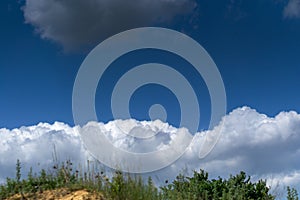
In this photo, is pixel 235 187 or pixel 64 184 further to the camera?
pixel 235 187

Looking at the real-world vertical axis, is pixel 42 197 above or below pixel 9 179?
below

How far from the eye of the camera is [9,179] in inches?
568

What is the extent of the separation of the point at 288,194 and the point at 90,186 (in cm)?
556

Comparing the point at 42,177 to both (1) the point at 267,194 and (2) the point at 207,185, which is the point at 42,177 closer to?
(2) the point at 207,185

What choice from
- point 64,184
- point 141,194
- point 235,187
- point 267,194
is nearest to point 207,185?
point 235,187

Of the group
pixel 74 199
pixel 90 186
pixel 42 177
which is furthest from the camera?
pixel 42 177

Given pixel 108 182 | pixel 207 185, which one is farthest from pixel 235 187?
pixel 108 182

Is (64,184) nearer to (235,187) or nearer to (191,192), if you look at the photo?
(191,192)

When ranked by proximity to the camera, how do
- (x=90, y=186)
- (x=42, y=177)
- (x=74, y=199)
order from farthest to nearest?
1. (x=42, y=177)
2. (x=90, y=186)
3. (x=74, y=199)

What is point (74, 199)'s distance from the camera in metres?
12.4

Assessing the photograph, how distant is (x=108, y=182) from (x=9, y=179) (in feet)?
10.4

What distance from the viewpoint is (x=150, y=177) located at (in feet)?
45.0

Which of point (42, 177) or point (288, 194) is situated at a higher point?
point (42, 177)

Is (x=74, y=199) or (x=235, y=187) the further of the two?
(x=235, y=187)
